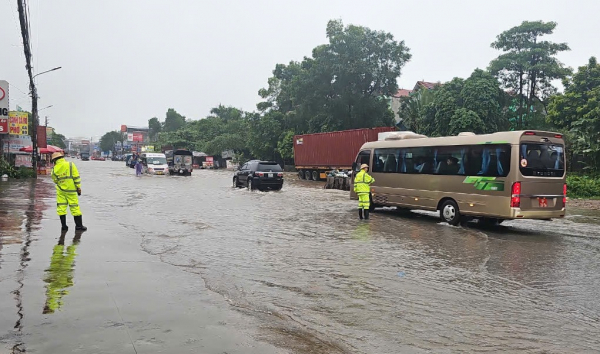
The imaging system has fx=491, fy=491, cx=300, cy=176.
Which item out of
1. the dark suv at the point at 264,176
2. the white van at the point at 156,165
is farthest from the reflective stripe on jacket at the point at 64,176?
the white van at the point at 156,165

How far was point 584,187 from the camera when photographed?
23.2 metres

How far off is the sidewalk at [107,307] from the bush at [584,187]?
70.6 feet

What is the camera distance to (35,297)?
213 inches

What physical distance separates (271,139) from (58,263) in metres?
51.3

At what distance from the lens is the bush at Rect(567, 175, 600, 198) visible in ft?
74.8

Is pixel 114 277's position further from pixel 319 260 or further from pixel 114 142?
pixel 114 142

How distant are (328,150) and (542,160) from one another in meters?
23.6

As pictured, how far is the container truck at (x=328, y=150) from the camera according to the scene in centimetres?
3166

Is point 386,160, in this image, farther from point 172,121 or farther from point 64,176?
point 172,121

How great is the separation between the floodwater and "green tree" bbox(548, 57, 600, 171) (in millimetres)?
12870

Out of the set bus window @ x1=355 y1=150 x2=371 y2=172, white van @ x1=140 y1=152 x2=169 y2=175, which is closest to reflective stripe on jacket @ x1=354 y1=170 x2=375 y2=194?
bus window @ x1=355 y1=150 x2=371 y2=172

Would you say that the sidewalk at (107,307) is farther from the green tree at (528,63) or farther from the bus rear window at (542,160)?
the green tree at (528,63)

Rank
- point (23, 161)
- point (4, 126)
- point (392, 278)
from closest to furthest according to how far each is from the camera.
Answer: point (392, 278), point (4, 126), point (23, 161)

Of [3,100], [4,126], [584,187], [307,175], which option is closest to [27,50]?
[3,100]
